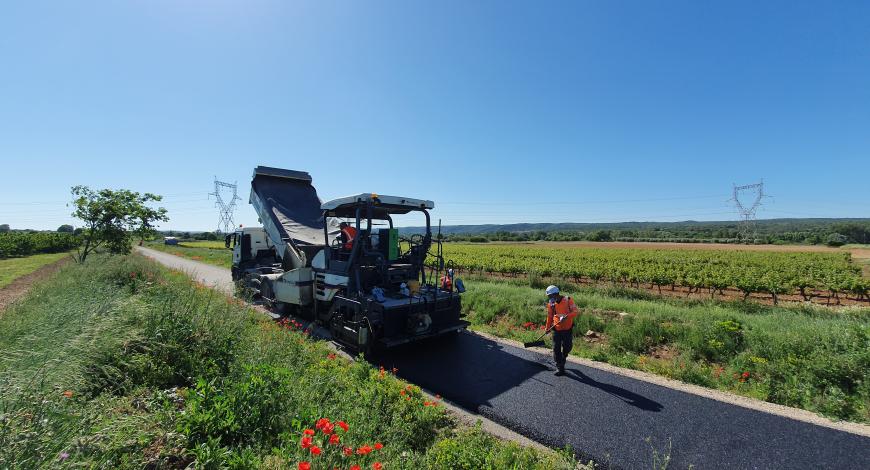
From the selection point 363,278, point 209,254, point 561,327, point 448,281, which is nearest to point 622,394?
point 561,327

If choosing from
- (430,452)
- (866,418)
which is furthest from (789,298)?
(430,452)

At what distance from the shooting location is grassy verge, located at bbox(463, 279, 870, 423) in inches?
198

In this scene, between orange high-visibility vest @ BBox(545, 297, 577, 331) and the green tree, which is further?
the green tree

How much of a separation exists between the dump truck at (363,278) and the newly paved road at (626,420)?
84 cm

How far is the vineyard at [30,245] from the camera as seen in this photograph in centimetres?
3167

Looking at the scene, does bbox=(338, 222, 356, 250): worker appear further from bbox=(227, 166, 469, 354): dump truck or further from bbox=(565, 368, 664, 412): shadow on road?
bbox=(565, 368, 664, 412): shadow on road

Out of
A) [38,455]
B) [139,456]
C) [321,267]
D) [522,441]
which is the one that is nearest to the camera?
[38,455]

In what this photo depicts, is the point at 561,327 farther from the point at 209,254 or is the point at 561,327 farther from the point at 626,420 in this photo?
the point at 209,254

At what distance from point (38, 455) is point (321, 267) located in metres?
5.94

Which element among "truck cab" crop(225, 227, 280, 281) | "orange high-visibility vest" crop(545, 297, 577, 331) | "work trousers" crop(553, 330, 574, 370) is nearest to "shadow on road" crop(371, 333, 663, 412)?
"work trousers" crop(553, 330, 574, 370)

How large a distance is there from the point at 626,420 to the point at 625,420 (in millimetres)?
12

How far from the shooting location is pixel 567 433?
418cm

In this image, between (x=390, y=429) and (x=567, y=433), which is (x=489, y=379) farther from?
(x=390, y=429)

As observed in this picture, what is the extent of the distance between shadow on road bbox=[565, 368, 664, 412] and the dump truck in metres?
2.43
